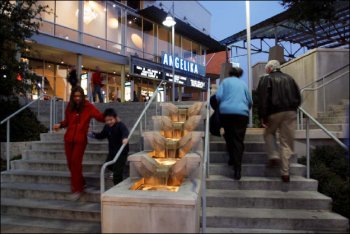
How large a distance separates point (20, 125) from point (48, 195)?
360cm

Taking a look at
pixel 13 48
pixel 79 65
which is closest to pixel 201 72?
pixel 79 65

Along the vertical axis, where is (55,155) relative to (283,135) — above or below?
below

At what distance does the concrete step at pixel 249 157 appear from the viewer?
6.55 meters

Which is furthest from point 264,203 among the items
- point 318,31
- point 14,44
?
point 14,44

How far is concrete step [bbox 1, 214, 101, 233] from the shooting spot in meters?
4.73

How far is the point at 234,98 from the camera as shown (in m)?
6.03

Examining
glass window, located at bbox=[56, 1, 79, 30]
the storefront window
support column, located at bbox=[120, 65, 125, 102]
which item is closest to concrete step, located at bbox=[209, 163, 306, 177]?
glass window, located at bbox=[56, 1, 79, 30]

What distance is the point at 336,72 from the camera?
17.1ft

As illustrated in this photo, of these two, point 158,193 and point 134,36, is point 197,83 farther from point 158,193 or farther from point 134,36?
point 158,193

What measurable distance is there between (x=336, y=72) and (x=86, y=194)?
13.8 feet

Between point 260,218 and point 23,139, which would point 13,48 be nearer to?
point 23,139

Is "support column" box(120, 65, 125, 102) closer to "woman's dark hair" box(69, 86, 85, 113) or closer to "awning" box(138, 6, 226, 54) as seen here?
"awning" box(138, 6, 226, 54)

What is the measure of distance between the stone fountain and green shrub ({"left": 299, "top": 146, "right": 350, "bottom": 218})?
2022mm

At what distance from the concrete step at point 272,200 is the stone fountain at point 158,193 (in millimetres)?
531
